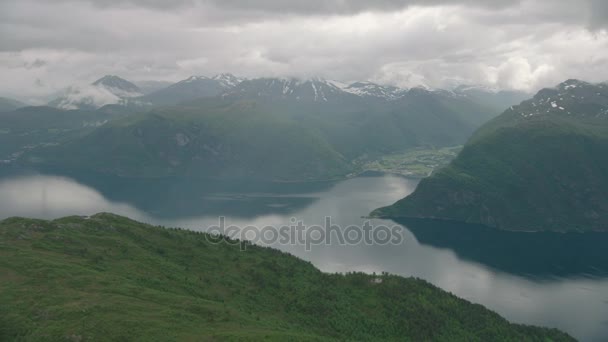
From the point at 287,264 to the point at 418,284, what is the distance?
38.1 m

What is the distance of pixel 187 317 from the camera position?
75.1m

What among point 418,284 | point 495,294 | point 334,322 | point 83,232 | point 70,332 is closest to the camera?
point 70,332

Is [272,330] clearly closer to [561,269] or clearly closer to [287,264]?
[287,264]

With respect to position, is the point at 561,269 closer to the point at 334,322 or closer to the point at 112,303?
the point at 334,322

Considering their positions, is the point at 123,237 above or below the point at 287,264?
above

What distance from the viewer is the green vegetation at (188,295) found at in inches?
2709

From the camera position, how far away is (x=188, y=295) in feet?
306

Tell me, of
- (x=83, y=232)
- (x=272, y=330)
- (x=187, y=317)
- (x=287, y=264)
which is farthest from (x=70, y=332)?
(x=287, y=264)

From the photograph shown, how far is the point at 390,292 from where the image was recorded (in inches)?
4729

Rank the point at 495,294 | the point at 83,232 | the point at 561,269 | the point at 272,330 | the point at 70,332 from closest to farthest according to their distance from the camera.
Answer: the point at 70,332, the point at 272,330, the point at 83,232, the point at 495,294, the point at 561,269

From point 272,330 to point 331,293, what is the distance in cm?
3726

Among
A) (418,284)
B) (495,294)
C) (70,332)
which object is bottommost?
(495,294)

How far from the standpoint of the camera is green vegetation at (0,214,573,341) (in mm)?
68812

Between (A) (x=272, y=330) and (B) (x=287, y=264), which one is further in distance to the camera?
(B) (x=287, y=264)
